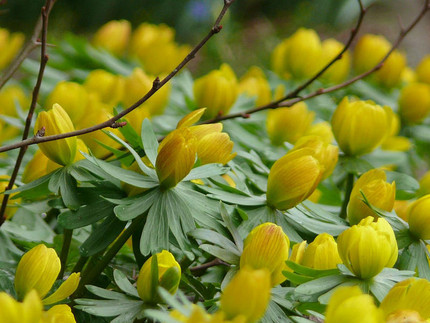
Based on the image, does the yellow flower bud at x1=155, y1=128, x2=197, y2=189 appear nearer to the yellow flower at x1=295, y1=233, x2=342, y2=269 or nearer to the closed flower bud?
the yellow flower at x1=295, y1=233, x2=342, y2=269

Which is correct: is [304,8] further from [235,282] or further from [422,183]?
[235,282]

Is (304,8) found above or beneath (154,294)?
above

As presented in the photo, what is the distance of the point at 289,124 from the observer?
1294mm

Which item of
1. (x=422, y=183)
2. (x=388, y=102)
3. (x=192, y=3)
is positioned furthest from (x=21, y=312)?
(x=192, y=3)

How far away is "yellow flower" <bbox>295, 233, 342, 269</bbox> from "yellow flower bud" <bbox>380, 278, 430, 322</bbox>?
97mm

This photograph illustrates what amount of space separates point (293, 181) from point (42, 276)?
0.92ft

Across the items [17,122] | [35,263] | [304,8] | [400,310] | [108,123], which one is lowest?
[400,310]

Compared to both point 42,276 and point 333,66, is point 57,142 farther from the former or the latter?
point 333,66

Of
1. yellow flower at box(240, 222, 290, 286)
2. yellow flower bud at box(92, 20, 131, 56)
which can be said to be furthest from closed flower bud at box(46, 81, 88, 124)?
yellow flower bud at box(92, 20, 131, 56)

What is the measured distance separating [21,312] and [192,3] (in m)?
4.73

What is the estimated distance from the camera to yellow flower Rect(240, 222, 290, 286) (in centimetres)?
66

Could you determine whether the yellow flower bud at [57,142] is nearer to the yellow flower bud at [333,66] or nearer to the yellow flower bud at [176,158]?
the yellow flower bud at [176,158]

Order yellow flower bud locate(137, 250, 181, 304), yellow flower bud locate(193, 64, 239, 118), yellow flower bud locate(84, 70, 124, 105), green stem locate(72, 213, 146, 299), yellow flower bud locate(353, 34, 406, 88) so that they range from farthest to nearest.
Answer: yellow flower bud locate(353, 34, 406, 88), yellow flower bud locate(84, 70, 124, 105), yellow flower bud locate(193, 64, 239, 118), green stem locate(72, 213, 146, 299), yellow flower bud locate(137, 250, 181, 304)

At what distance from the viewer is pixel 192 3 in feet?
16.5
